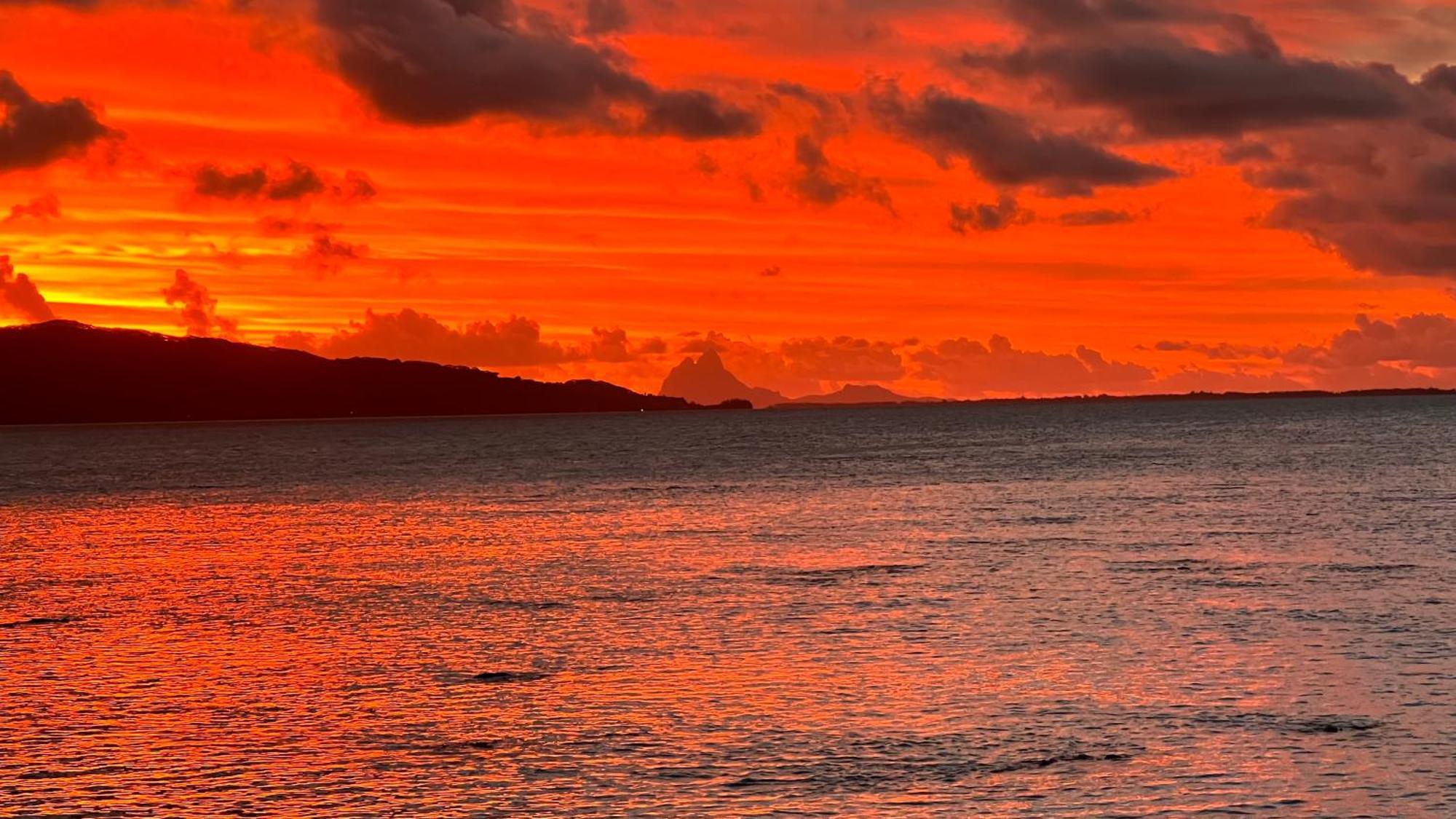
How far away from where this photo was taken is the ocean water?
2605cm

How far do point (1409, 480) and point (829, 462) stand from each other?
6523 centimetres

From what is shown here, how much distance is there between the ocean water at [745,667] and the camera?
26047 millimetres

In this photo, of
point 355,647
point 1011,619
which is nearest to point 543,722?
point 355,647

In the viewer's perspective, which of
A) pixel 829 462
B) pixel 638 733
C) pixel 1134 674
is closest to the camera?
pixel 638 733

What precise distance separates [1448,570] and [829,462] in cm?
10825

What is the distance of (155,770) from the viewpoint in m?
27.3

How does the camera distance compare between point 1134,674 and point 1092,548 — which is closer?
point 1134,674

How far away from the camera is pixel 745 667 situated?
121 feet

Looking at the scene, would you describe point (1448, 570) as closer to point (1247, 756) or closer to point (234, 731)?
point (1247, 756)

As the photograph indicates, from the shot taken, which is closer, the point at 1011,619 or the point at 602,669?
the point at 602,669

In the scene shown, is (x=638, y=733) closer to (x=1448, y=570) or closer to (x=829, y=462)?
(x=1448, y=570)

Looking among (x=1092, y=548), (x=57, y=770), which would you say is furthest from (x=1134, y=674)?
(x=1092, y=548)

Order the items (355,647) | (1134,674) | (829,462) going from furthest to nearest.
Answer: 1. (829,462)
2. (355,647)
3. (1134,674)

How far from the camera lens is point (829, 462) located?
531 feet
